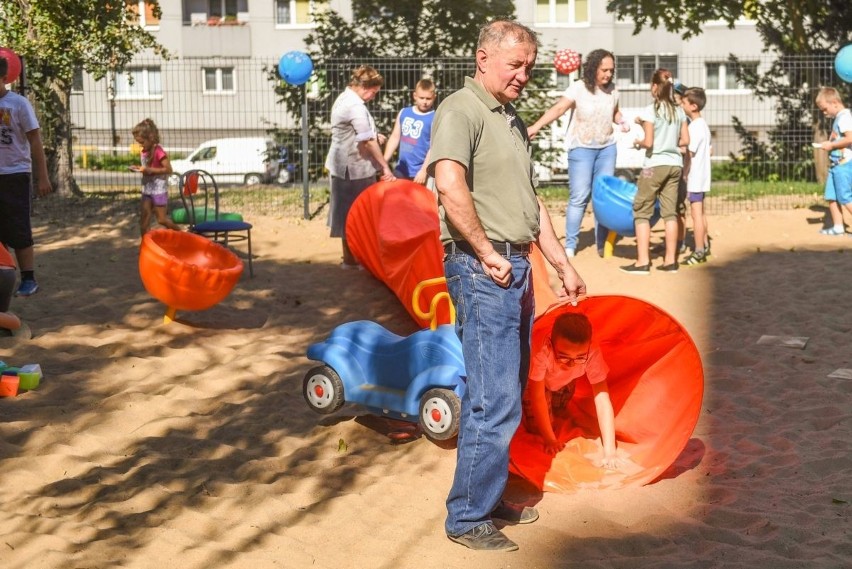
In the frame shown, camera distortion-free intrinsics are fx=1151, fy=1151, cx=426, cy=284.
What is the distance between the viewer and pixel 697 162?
438 inches

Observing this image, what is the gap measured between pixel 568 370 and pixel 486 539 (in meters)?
1.09

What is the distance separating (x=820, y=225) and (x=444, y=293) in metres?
8.86

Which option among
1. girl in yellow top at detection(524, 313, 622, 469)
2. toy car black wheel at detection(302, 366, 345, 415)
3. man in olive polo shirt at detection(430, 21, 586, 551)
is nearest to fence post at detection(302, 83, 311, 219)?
toy car black wheel at detection(302, 366, 345, 415)

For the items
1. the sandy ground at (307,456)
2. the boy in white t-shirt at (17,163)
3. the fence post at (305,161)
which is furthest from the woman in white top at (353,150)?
the fence post at (305,161)

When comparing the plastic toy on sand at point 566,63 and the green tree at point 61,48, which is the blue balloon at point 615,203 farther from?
the green tree at point 61,48

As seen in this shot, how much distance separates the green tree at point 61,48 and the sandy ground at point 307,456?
6908 millimetres

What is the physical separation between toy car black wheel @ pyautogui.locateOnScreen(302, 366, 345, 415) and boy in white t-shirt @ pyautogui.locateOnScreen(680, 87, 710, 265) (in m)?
5.90

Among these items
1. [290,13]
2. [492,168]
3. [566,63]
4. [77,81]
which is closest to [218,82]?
[77,81]

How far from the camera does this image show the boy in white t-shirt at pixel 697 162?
36.4 ft

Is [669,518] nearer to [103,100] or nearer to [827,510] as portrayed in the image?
[827,510]

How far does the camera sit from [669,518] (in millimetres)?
5152

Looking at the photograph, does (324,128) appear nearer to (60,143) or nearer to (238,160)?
(238,160)

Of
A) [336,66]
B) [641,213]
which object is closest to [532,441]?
[641,213]

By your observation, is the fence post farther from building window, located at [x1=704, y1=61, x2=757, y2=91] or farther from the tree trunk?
building window, located at [x1=704, y1=61, x2=757, y2=91]
